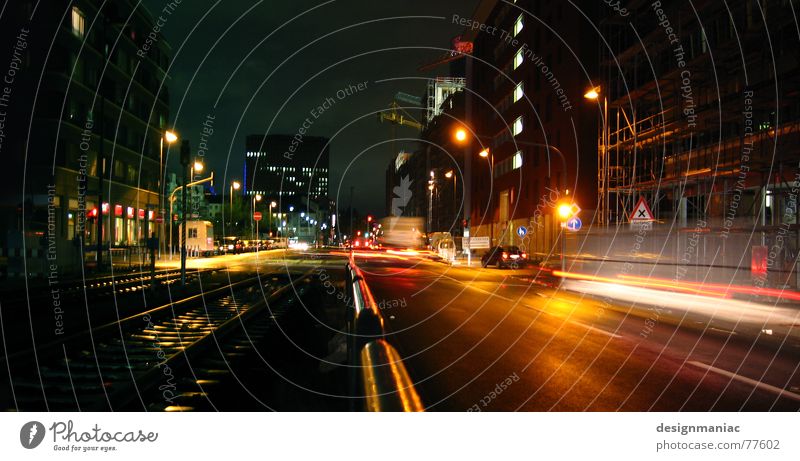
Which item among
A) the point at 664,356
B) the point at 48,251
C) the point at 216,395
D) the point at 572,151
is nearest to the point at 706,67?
the point at 572,151

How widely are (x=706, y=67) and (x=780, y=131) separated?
6.84 meters

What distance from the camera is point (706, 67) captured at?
30.1m

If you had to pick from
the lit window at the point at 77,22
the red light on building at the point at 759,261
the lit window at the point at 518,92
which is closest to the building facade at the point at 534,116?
the lit window at the point at 518,92

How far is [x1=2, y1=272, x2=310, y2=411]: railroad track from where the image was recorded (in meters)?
7.58

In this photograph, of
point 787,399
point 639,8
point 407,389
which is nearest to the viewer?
point 407,389

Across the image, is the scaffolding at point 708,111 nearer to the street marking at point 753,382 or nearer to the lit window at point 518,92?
the street marking at point 753,382

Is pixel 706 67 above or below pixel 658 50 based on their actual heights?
below

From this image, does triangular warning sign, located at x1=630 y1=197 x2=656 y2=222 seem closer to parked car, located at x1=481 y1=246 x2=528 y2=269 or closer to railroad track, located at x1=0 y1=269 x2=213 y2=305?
railroad track, located at x1=0 y1=269 x2=213 y2=305

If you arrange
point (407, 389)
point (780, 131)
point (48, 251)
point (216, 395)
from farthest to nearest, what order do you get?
point (48, 251) < point (780, 131) < point (216, 395) < point (407, 389)

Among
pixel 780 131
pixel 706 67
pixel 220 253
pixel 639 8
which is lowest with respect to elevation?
pixel 220 253

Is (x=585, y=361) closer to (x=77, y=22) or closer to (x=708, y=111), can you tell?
(x=708, y=111)

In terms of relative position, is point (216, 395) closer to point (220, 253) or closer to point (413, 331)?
point (413, 331)

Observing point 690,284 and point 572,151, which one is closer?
point 690,284

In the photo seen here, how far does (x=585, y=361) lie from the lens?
32.1ft
